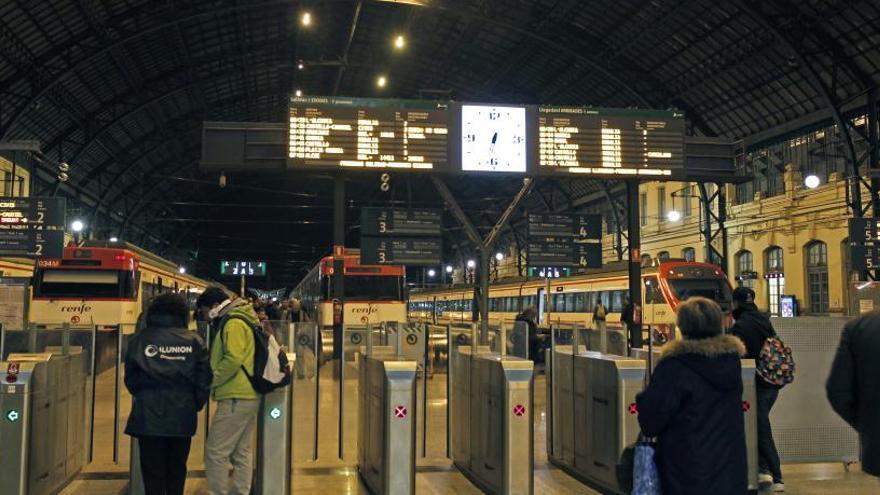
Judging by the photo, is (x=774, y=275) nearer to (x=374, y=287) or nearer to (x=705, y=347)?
(x=374, y=287)

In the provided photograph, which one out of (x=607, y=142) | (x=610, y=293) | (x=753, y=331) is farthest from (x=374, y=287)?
(x=753, y=331)

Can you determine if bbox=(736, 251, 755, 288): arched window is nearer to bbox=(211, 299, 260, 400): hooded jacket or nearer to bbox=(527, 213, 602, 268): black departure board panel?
bbox=(527, 213, 602, 268): black departure board panel

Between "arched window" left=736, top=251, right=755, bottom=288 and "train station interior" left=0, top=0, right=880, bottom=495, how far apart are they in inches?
24.1

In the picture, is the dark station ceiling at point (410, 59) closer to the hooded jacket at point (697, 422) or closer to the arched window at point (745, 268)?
the arched window at point (745, 268)

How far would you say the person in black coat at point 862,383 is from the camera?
11.2 ft

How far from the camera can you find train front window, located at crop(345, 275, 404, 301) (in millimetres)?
24000

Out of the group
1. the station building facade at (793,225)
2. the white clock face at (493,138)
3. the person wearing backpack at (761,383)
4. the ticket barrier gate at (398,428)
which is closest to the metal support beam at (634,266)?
the white clock face at (493,138)

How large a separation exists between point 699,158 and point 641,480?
47.9 feet

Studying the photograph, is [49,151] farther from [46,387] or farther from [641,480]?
[641,480]

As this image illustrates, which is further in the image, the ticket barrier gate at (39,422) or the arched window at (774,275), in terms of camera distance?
the arched window at (774,275)

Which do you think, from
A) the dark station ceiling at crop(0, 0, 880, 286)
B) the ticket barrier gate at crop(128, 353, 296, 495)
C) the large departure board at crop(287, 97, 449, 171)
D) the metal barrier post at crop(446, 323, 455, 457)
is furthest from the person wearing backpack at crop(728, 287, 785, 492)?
the dark station ceiling at crop(0, 0, 880, 286)

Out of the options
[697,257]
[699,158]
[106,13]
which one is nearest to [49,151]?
[106,13]

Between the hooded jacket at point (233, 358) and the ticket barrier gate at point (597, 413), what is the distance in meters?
2.68

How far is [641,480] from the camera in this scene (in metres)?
3.71
